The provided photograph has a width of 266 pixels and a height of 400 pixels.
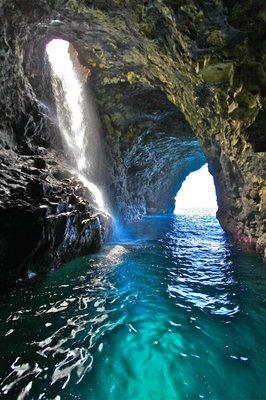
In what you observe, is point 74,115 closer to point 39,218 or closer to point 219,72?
point 39,218

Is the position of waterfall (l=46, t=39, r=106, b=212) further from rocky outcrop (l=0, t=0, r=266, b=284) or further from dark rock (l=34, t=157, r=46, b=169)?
dark rock (l=34, t=157, r=46, b=169)

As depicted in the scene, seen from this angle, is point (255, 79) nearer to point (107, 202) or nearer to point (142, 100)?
point (142, 100)

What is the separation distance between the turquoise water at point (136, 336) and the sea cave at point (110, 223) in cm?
3

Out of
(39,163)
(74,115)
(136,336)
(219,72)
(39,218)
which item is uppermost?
(74,115)

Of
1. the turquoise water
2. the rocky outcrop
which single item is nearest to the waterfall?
the rocky outcrop

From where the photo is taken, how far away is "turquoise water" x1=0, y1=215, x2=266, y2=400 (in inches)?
164

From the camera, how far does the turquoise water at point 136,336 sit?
13.6 ft

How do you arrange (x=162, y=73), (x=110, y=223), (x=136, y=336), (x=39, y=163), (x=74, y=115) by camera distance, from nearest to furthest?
(x=136, y=336)
(x=39, y=163)
(x=162, y=73)
(x=110, y=223)
(x=74, y=115)

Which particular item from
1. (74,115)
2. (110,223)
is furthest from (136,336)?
(74,115)

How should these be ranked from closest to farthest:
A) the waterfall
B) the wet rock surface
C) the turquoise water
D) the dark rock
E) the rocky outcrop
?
the turquoise water, the wet rock surface, the rocky outcrop, the dark rock, the waterfall

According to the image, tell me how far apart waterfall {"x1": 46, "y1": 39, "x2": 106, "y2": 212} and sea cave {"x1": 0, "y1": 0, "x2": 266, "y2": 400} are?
108 millimetres

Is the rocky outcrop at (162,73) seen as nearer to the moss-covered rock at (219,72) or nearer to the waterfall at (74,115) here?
the moss-covered rock at (219,72)

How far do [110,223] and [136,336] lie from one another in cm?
1031

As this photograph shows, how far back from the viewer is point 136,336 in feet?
18.1
